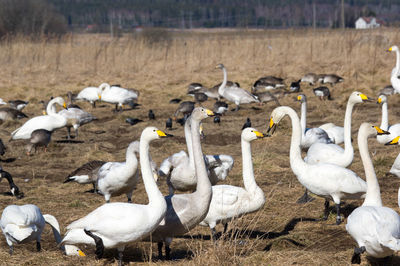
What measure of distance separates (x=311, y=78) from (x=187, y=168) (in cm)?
1508

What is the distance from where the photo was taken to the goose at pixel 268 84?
2138 cm

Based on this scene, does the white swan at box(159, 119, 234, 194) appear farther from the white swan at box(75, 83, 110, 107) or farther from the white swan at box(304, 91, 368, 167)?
the white swan at box(75, 83, 110, 107)

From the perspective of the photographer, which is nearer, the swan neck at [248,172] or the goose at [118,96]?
the swan neck at [248,172]

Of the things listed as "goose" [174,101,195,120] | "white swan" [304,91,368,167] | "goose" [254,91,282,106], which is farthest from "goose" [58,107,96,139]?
"white swan" [304,91,368,167]

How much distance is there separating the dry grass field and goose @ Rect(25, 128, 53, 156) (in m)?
0.27

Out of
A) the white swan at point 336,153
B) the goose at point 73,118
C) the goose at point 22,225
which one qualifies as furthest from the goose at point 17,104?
the goose at point 22,225

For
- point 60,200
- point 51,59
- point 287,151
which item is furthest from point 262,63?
point 60,200

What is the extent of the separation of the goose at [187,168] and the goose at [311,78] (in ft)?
46.9

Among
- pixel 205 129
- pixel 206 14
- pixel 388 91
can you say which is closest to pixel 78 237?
pixel 205 129

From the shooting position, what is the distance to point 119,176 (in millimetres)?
8219

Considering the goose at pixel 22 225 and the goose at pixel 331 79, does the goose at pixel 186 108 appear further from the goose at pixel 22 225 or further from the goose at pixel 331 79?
the goose at pixel 22 225

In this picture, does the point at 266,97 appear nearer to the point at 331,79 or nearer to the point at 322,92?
the point at 322,92

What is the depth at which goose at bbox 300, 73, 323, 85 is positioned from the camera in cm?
2230

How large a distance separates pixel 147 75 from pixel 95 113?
648cm
